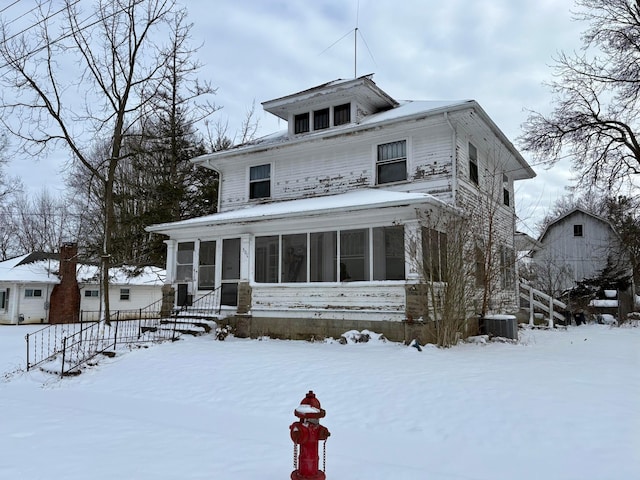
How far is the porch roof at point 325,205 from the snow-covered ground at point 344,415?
328cm

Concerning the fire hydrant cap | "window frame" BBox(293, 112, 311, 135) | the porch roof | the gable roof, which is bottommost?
the fire hydrant cap

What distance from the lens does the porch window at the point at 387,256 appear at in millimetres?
11898

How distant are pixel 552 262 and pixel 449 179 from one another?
20192 mm

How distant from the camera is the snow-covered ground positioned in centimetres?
450

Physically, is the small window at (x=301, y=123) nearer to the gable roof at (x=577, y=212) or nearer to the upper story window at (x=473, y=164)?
the upper story window at (x=473, y=164)

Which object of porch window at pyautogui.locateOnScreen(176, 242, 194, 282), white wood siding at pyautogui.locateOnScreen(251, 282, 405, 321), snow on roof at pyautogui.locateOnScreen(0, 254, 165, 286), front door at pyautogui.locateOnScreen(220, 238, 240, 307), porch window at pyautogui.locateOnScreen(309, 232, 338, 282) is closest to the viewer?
white wood siding at pyautogui.locateOnScreen(251, 282, 405, 321)

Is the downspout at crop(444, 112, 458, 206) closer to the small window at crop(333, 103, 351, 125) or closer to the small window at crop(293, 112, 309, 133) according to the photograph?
the small window at crop(333, 103, 351, 125)

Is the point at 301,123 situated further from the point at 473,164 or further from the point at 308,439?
the point at 308,439

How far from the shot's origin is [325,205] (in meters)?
12.6

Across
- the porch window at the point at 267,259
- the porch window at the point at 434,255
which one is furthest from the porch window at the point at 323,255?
the porch window at the point at 434,255

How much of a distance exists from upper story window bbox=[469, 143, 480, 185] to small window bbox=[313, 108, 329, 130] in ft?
15.4

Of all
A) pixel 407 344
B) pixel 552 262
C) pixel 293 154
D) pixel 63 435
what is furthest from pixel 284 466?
pixel 552 262

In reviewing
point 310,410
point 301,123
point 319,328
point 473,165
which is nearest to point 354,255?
Answer: point 319,328

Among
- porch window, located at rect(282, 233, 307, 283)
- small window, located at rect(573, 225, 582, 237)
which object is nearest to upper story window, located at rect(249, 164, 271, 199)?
porch window, located at rect(282, 233, 307, 283)
